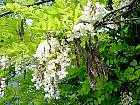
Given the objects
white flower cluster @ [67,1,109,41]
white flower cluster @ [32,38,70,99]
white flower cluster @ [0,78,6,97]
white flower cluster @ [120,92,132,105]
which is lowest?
white flower cluster @ [120,92,132,105]

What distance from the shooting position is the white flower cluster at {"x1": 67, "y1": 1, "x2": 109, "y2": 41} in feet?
4.47

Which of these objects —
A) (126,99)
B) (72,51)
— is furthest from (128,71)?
(72,51)

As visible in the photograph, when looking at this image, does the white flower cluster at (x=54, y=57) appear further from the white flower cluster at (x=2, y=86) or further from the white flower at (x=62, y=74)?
the white flower cluster at (x=2, y=86)

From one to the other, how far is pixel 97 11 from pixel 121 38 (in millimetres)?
641

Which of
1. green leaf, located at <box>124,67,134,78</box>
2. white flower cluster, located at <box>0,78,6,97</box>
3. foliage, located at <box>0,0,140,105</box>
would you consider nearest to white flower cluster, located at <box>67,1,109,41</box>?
foliage, located at <box>0,0,140,105</box>

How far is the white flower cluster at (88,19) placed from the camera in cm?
A: 136

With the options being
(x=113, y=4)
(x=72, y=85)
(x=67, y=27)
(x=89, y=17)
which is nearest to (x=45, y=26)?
(x=67, y=27)

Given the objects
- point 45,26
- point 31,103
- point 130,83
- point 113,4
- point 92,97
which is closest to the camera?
point 45,26

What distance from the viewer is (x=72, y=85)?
2.36 metres

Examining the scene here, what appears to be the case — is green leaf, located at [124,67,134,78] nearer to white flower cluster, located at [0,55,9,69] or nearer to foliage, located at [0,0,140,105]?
foliage, located at [0,0,140,105]

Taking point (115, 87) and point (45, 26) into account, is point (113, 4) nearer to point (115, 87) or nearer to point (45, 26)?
point (115, 87)

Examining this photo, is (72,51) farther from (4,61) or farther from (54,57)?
(4,61)

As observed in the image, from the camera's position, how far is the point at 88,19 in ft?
4.74

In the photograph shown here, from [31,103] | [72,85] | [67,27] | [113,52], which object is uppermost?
[67,27]
